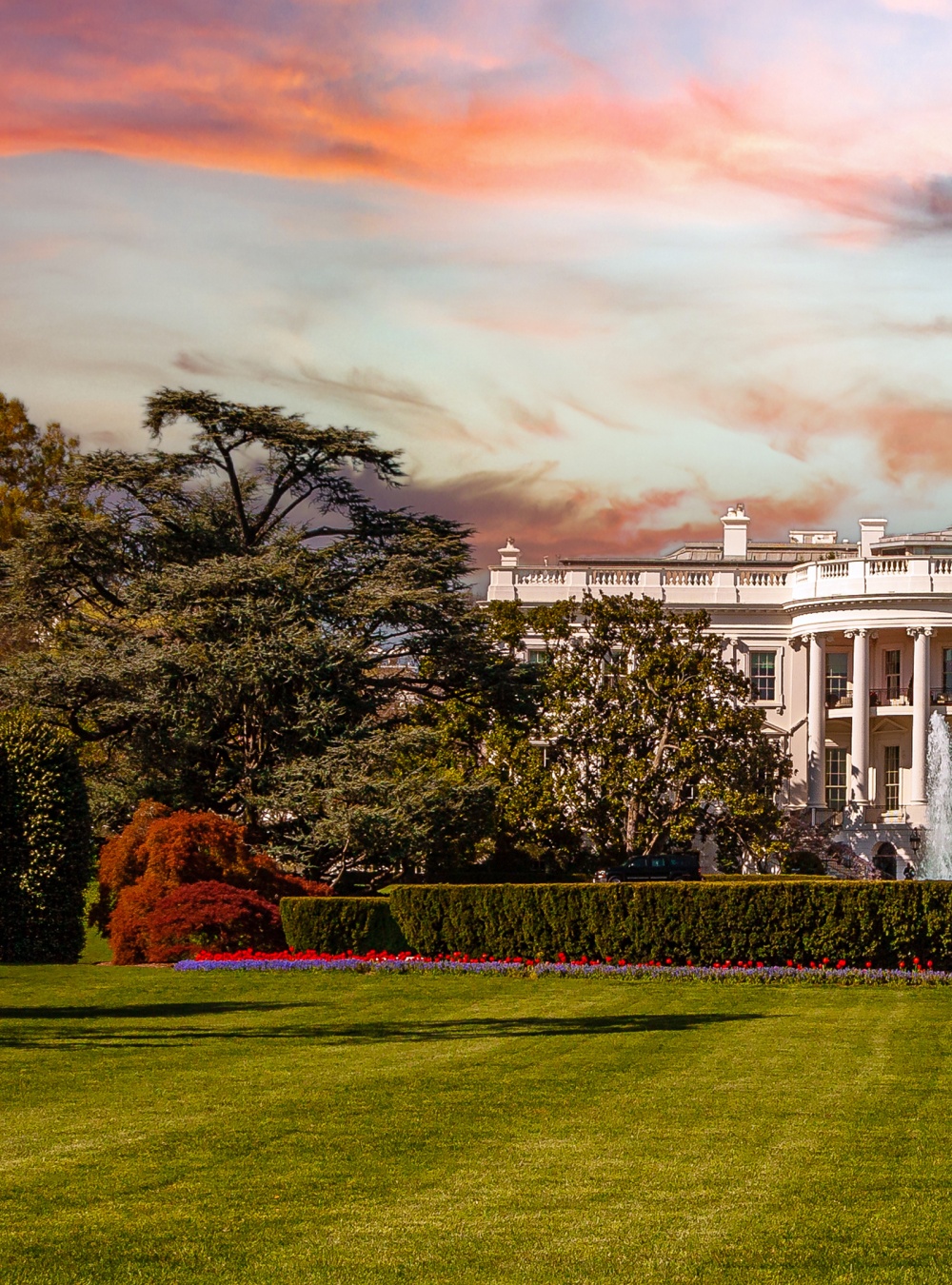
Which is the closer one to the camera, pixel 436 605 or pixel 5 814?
pixel 5 814

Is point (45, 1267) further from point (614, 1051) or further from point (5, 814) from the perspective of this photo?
point (5, 814)

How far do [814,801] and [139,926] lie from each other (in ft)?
145

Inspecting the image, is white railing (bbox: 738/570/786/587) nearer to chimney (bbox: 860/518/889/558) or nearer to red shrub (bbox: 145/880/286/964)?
chimney (bbox: 860/518/889/558)

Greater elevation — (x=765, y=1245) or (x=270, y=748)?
(x=270, y=748)

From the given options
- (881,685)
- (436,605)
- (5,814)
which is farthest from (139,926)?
(881,685)

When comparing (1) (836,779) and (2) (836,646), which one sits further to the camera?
(2) (836,646)

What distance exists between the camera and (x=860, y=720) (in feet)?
211

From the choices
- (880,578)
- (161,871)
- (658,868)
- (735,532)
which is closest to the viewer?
(161,871)

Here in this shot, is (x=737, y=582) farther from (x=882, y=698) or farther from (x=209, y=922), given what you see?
(x=209, y=922)

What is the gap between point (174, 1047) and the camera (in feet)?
47.2

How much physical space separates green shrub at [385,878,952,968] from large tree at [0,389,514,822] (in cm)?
734

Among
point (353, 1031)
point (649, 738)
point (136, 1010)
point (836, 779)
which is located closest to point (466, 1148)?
point (353, 1031)

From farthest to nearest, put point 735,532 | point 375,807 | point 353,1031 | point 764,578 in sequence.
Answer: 1. point 735,532
2. point 764,578
3. point 375,807
4. point 353,1031

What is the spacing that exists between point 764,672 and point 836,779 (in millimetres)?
5734
